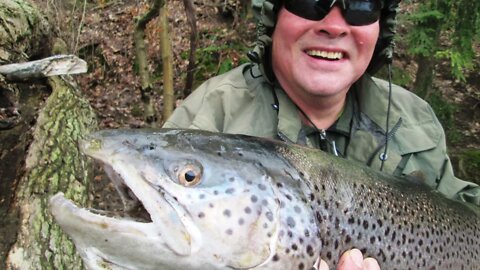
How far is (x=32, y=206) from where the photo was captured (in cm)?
425

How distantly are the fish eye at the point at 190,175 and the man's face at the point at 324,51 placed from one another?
1.09m

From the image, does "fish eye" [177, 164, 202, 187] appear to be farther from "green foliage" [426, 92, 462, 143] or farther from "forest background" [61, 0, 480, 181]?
"green foliage" [426, 92, 462, 143]

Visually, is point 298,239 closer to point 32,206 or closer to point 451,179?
point 451,179

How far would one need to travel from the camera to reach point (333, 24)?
2.63m

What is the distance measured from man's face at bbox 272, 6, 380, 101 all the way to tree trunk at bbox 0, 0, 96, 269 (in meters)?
2.46

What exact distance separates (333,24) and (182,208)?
4.55ft

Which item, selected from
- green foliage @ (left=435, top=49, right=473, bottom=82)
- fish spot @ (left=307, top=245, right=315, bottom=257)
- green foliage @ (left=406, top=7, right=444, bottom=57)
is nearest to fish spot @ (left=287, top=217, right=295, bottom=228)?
fish spot @ (left=307, top=245, right=315, bottom=257)

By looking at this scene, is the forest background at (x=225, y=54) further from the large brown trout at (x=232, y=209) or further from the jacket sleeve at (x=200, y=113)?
the large brown trout at (x=232, y=209)

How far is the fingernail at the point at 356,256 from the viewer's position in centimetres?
202

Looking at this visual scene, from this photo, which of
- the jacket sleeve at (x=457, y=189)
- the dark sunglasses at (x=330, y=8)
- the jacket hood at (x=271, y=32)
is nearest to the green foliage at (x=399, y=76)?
the jacket hood at (x=271, y=32)

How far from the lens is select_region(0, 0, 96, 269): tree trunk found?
404 centimetres

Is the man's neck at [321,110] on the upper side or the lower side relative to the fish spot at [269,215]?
lower

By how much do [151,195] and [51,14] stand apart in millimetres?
6884

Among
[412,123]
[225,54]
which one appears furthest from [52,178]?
[225,54]
